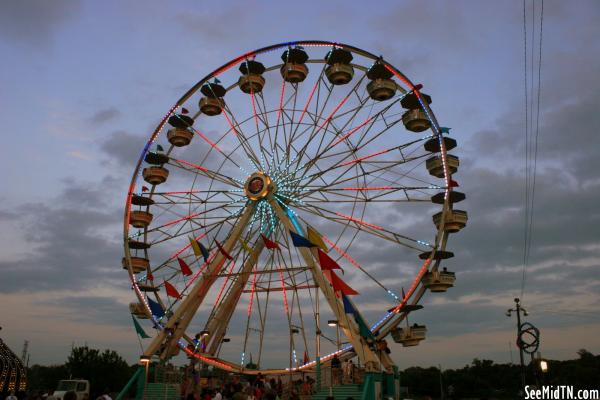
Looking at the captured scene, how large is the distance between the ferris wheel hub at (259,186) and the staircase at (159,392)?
7.60 meters

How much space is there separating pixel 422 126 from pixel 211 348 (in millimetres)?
12269

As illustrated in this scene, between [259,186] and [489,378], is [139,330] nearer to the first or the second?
[259,186]

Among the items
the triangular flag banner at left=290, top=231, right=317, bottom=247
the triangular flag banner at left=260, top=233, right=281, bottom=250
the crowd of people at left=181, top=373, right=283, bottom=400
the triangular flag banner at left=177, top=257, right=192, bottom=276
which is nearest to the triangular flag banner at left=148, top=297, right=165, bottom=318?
the triangular flag banner at left=177, top=257, right=192, bottom=276

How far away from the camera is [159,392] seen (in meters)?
20.0

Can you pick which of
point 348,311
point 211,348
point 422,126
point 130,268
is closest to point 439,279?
point 348,311

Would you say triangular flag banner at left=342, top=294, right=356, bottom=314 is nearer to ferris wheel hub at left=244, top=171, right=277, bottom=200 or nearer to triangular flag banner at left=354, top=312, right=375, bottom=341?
triangular flag banner at left=354, top=312, right=375, bottom=341

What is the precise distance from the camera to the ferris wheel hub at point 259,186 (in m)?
22.3

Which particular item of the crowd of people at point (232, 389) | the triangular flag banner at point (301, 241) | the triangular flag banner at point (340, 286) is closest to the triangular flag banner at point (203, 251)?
the triangular flag banner at point (301, 241)

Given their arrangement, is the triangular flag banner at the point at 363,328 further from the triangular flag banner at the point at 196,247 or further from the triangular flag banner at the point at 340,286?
the triangular flag banner at the point at 196,247

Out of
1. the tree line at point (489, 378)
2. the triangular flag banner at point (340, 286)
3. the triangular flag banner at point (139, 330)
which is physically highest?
the triangular flag banner at point (340, 286)

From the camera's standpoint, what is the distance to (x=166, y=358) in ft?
69.3

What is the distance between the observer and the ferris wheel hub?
73.3 ft

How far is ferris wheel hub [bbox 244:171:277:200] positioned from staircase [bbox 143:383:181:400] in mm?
7604

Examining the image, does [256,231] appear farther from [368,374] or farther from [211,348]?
[368,374]
